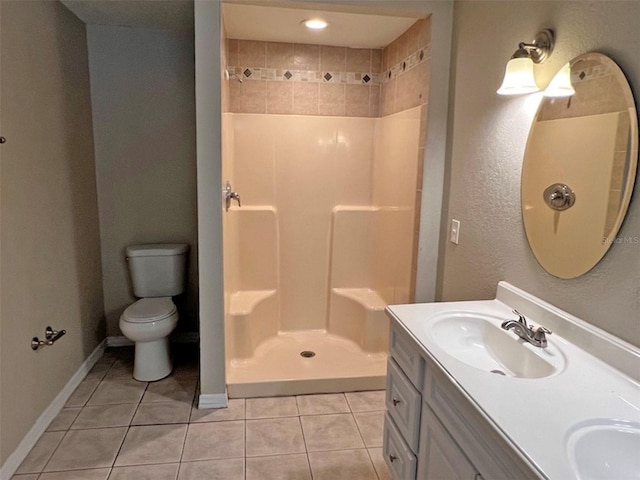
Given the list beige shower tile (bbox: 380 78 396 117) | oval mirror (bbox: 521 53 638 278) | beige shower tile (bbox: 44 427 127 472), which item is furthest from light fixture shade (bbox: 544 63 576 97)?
beige shower tile (bbox: 44 427 127 472)

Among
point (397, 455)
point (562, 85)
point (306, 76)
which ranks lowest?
point (397, 455)

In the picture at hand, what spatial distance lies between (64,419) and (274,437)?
3.66 feet

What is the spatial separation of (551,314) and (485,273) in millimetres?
451

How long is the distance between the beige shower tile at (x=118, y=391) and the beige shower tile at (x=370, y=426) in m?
1.27

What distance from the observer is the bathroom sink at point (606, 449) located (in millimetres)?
907

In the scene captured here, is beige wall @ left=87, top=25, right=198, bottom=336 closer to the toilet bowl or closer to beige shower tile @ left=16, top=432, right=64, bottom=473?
the toilet bowl

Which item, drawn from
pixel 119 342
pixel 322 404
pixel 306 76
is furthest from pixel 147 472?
pixel 306 76

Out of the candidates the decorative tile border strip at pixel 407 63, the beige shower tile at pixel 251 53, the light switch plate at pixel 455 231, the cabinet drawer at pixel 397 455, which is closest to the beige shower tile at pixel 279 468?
the cabinet drawer at pixel 397 455

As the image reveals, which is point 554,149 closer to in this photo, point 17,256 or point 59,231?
point 17,256

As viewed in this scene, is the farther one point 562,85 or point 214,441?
point 214,441

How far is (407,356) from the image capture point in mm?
1580

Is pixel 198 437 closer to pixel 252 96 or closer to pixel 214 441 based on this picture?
pixel 214 441

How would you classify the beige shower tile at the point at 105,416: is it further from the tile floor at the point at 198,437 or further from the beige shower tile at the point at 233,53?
the beige shower tile at the point at 233,53

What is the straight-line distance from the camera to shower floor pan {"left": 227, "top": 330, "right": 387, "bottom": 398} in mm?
2607
